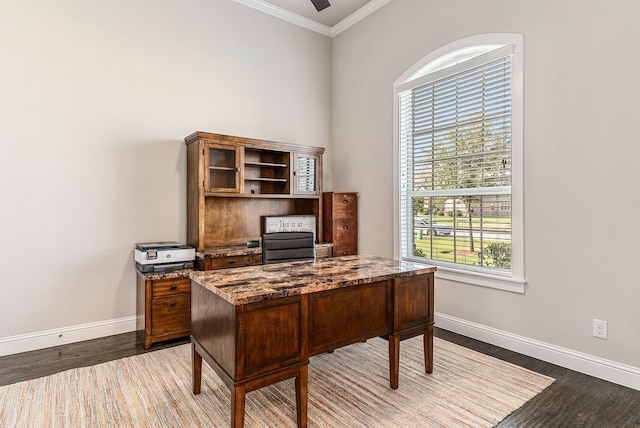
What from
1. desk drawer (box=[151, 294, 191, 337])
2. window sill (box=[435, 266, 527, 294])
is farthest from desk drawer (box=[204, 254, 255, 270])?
Result: window sill (box=[435, 266, 527, 294])

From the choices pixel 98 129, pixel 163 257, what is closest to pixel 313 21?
pixel 98 129

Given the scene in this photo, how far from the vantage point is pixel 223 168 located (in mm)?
3631

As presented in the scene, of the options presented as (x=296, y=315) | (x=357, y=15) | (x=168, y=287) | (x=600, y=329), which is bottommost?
(x=600, y=329)

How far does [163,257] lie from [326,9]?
352 centimetres

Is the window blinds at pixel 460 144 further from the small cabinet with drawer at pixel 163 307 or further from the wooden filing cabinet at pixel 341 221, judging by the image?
the small cabinet with drawer at pixel 163 307

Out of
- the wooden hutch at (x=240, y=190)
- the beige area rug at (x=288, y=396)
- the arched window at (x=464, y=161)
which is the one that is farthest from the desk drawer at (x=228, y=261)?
the arched window at (x=464, y=161)

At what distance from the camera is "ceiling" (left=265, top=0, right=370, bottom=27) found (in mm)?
4227

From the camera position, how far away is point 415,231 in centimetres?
391

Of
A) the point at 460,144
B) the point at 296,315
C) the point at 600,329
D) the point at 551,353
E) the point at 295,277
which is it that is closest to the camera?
the point at 296,315

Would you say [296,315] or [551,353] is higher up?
[296,315]

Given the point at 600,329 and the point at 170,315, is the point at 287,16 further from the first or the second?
the point at 600,329

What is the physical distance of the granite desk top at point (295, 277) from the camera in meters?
1.73

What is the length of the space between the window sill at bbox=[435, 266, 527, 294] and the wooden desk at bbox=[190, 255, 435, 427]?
0.96 metres

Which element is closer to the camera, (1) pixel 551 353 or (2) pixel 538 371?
(2) pixel 538 371
